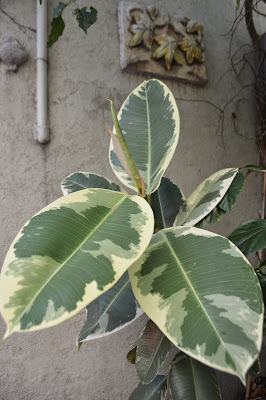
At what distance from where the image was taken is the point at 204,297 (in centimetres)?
46

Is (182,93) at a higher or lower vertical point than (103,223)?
higher

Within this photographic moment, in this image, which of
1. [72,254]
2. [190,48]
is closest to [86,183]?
[72,254]

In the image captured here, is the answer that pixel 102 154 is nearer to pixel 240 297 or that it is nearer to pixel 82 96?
pixel 82 96

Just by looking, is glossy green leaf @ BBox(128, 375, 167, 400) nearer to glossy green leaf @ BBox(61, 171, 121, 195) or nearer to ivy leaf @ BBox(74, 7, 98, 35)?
glossy green leaf @ BBox(61, 171, 121, 195)

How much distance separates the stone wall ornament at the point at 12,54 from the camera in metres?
1.26

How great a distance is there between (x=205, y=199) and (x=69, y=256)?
0.44 metres

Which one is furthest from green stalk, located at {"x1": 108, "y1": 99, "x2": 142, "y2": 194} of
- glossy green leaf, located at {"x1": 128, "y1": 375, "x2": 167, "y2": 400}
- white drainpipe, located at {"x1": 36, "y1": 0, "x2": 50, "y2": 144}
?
white drainpipe, located at {"x1": 36, "y1": 0, "x2": 50, "y2": 144}

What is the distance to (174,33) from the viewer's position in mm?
1580

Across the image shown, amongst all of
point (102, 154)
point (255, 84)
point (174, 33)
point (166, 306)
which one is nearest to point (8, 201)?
point (102, 154)

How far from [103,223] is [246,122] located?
Result: 59.0 inches

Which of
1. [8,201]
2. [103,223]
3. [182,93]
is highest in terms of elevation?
[182,93]

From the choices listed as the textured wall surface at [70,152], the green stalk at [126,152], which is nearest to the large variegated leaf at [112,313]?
the green stalk at [126,152]

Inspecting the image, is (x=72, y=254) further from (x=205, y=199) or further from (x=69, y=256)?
(x=205, y=199)

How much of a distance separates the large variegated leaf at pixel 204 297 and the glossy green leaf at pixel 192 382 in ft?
1.41
